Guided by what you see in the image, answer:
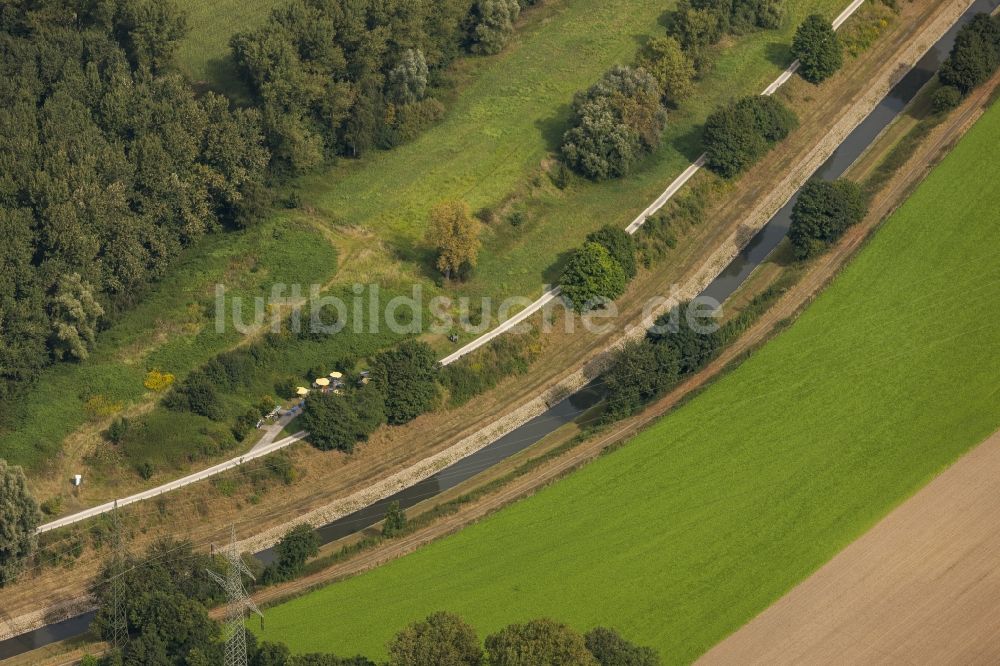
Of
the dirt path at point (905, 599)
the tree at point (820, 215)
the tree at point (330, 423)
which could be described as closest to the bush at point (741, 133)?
the tree at point (820, 215)

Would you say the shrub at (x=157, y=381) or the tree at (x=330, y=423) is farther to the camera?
the shrub at (x=157, y=381)

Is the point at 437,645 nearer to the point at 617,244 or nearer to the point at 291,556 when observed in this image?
the point at 291,556

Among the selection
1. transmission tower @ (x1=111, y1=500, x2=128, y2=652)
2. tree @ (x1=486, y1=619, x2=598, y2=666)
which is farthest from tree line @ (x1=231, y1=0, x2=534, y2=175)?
tree @ (x1=486, y1=619, x2=598, y2=666)

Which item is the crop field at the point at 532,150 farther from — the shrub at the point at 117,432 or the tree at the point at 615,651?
the tree at the point at 615,651

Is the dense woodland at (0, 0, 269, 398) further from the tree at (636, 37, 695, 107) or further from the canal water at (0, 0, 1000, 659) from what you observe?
the tree at (636, 37, 695, 107)

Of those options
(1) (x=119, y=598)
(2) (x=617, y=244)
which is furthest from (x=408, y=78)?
(1) (x=119, y=598)

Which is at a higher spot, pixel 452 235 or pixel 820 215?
pixel 452 235

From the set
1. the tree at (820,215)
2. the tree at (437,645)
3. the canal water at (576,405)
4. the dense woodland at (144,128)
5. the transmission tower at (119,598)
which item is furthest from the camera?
the tree at (820,215)
